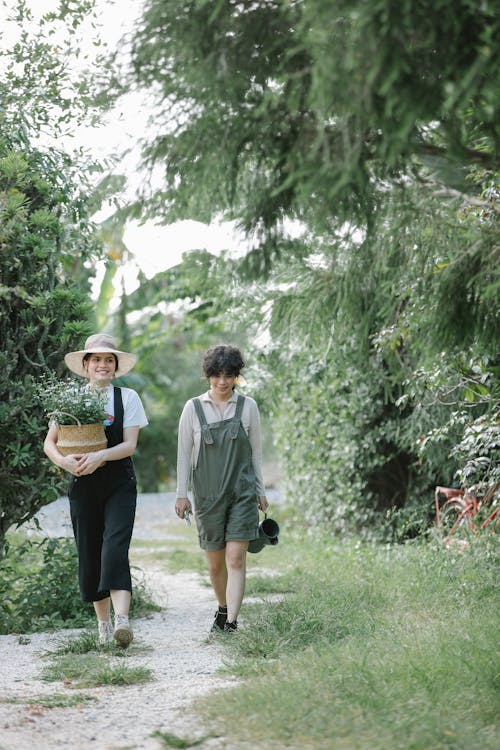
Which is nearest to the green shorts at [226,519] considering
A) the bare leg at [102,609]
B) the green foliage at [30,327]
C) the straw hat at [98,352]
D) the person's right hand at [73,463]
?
the bare leg at [102,609]

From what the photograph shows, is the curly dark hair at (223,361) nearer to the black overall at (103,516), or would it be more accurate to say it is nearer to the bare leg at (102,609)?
the black overall at (103,516)

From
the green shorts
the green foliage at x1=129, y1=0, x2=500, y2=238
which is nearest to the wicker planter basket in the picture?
the green shorts

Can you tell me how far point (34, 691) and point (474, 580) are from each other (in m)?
3.16

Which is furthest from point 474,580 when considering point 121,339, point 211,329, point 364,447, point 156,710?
point 121,339

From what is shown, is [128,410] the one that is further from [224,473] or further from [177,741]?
[177,741]

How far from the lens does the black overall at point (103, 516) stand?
6059 mm

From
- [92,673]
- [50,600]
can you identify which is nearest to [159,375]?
[50,600]

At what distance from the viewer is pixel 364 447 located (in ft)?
34.4

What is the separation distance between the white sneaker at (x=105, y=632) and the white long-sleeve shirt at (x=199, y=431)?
969 mm

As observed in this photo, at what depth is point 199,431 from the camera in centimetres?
639

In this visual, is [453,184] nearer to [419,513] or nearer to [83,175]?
[83,175]

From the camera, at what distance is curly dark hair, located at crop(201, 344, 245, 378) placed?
6.35 metres

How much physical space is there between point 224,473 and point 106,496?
80cm

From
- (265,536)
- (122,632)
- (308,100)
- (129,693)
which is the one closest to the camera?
(308,100)
